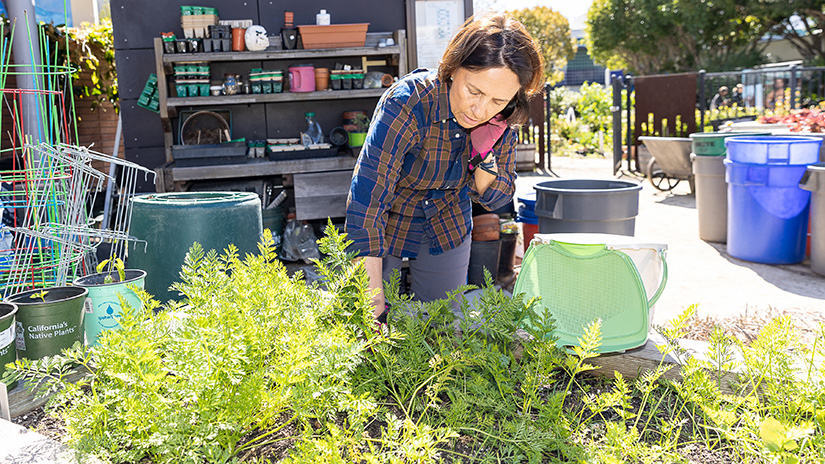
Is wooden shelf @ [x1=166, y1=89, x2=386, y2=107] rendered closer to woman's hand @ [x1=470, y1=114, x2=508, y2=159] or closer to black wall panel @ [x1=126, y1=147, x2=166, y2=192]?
black wall panel @ [x1=126, y1=147, x2=166, y2=192]

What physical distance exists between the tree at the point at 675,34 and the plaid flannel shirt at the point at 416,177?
969 inches

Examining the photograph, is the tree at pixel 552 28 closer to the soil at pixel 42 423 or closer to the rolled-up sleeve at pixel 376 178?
the rolled-up sleeve at pixel 376 178

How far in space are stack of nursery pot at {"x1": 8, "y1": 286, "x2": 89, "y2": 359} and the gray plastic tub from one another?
2.31 metres

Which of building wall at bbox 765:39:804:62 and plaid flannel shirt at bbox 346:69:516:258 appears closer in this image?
plaid flannel shirt at bbox 346:69:516:258

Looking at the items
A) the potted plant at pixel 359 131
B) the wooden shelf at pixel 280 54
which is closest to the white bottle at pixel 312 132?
the potted plant at pixel 359 131

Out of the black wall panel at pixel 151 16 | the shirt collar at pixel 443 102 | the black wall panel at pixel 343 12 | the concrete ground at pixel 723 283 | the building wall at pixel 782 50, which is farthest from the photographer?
the building wall at pixel 782 50

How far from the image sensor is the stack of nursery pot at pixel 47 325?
69.5 inches

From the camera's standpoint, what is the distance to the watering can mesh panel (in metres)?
1.82

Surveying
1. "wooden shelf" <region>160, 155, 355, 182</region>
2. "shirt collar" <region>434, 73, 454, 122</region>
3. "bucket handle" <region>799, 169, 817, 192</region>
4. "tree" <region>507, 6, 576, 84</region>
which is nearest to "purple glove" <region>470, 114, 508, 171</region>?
"shirt collar" <region>434, 73, 454, 122</region>

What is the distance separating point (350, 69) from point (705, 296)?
9.60ft

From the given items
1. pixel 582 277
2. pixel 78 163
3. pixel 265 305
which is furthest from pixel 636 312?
pixel 78 163

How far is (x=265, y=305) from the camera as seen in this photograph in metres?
1.56

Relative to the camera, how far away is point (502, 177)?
2.25m

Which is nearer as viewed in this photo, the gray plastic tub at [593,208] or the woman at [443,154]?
the woman at [443,154]
